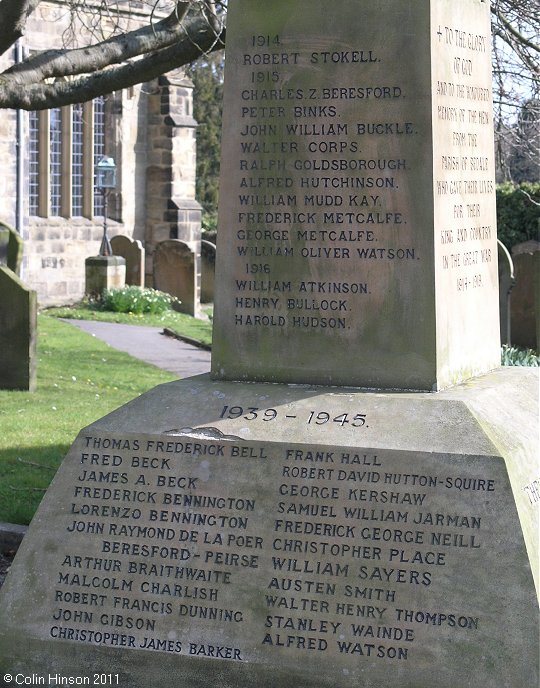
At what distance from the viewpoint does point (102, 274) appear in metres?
22.3

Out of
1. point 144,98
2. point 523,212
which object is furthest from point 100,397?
point 144,98

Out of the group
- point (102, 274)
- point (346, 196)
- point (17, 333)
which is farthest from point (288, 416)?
point (102, 274)

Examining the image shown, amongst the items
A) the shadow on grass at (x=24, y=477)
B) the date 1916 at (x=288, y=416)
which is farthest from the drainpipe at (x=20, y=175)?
the date 1916 at (x=288, y=416)

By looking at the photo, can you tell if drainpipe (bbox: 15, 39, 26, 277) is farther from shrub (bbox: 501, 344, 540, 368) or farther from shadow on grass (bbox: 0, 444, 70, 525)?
shadow on grass (bbox: 0, 444, 70, 525)

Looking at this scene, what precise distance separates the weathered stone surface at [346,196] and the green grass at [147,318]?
14.0 m

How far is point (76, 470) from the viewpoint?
485 centimetres

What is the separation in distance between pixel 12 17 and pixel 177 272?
1355 centimetres

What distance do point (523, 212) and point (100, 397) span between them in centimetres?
1202

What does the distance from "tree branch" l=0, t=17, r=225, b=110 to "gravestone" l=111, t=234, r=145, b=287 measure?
12.5 metres

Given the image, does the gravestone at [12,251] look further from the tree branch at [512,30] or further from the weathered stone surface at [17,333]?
the tree branch at [512,30]

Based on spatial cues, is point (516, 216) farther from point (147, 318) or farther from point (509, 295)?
point (509, 295)

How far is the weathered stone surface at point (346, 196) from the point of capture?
15.5 feet

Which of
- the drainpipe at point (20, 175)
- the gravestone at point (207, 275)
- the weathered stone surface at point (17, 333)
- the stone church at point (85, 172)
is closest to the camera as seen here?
the weathered stone surface at point (17, 333)

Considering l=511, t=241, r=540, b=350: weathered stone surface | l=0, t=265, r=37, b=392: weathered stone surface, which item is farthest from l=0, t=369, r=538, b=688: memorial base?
l=511, t=241, r=540, b=350: weathered stone surface
